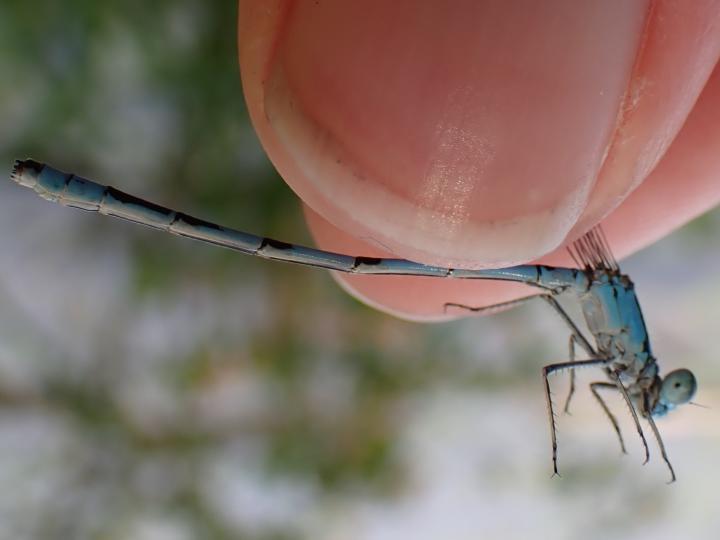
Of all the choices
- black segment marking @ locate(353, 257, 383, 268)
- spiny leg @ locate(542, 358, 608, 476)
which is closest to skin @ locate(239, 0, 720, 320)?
black segment marking @ locate(353, 257, 383, 268)

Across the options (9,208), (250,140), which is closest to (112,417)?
(9,208)

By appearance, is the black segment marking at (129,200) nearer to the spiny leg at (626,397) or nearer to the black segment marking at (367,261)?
the black segment marking at (367,261)

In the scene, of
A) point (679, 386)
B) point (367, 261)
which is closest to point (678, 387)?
point (679, 386)

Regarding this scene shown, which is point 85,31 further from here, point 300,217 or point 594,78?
point 594,78

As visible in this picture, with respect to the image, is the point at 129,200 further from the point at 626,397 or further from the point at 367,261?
the point at 626,397

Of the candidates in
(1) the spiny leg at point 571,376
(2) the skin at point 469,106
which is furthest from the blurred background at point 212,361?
(2) the skin at point 469,106

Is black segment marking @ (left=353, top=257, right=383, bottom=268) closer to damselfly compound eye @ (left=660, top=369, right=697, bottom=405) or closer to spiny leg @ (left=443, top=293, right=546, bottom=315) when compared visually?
spiny leg @ (left=443, top=293, right=546, bottom=315)
